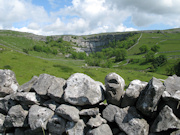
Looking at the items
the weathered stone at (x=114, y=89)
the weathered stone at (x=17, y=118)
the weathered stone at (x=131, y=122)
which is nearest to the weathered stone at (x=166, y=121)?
the weathered stone at (x=131, y=122)

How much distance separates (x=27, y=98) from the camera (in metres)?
6.65

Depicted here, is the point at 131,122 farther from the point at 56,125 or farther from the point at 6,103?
the point at 6,103

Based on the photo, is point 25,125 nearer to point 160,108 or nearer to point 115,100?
point 115,100

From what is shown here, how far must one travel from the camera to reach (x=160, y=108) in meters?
5.43

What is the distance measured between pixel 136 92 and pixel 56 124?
13.0ft

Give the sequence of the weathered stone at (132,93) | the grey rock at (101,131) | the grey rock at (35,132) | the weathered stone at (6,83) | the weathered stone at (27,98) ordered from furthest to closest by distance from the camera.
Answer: the weathered stone at (6,83) → the weathered stone at (27,98) → the grey rock at (35,132) → the weathered stone at (132,93) → the grey rock at (101,131)

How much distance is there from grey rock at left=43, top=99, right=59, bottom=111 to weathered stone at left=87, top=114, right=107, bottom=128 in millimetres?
1980

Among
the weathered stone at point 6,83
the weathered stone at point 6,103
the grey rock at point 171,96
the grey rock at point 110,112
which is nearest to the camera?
the grey rock at point 171,96

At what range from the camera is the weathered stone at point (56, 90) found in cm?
647

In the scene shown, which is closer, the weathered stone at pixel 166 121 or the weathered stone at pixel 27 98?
the weathered stone at pixel 166 121

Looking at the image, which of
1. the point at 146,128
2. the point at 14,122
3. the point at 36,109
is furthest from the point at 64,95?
the point at 146,128

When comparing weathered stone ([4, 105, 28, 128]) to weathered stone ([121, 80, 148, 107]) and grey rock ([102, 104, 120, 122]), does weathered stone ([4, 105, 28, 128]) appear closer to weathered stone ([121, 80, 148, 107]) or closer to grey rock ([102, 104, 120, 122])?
grey rock ([102, 104, 120, 122])

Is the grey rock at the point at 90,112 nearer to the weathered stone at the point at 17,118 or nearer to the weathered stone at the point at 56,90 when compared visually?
the weathered stone at the point at 56,90

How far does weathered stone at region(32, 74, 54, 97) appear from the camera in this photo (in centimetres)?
681
